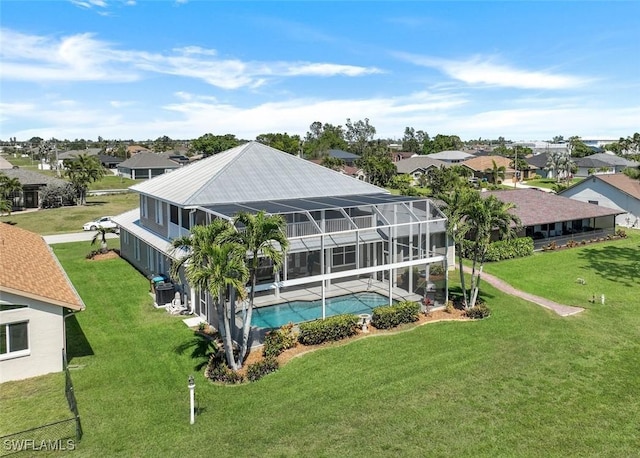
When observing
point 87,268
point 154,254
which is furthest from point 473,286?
point 87,268

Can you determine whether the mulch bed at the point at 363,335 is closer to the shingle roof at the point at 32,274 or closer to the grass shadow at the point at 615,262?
the shingle roof at the point at 32,274

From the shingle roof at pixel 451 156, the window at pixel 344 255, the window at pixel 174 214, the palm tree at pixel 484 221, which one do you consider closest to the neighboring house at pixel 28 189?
the window at pixel 174 214

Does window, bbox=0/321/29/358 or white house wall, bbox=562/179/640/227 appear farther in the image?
white house wall, bbox=562/179/640/227

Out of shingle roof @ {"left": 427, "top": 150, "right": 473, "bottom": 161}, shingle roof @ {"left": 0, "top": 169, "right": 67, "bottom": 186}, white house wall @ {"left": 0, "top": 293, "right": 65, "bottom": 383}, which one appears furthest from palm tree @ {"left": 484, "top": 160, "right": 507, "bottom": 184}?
white house wall @ {"left": 0, "top": 293, "right": 65, "bottom": 383}

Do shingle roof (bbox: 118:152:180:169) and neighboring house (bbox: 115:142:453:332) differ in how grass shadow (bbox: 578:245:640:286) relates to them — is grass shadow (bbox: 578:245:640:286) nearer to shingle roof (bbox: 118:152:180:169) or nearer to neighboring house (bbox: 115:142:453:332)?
neighboring house (bbox: 115:142:453:332)

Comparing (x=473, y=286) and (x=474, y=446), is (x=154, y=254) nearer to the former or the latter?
(x=473, y=286)

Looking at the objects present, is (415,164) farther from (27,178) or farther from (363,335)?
(363,335)
